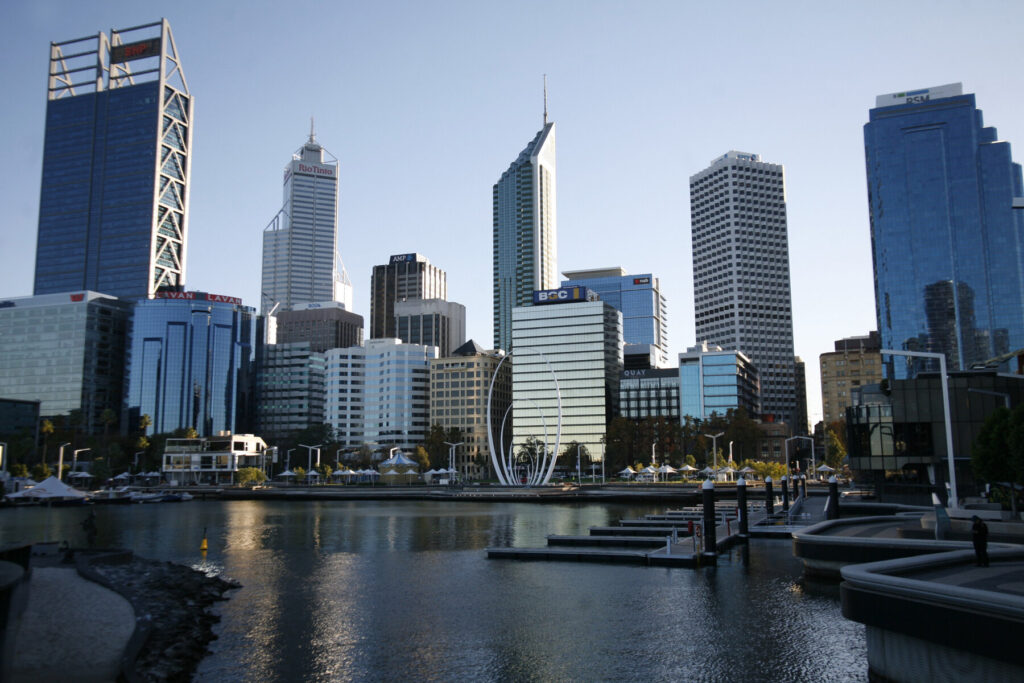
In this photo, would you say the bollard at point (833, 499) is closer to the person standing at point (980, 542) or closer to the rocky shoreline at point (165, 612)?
the person standing at point (980, 542)

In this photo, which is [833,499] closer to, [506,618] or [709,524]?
[709,524]

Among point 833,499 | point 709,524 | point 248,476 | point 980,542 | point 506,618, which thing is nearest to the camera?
point 980,542

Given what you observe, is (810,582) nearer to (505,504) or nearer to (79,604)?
(79,604)

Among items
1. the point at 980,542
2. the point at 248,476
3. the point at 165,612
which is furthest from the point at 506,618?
the point at 248,476

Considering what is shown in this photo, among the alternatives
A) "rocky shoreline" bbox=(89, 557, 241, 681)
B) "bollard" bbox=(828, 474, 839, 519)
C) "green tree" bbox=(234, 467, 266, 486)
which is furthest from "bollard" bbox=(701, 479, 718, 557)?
"green tree" bbox=(234, 467, 266, 486)

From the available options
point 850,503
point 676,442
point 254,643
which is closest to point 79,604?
point 254,643

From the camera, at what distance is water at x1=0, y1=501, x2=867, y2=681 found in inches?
1019

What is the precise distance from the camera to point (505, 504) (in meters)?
122

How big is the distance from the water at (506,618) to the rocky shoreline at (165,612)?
40.2 inches

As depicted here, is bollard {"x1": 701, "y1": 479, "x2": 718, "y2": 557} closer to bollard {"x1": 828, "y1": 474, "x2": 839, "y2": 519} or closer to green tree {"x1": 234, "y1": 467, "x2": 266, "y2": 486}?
bollard {"x1": 828, "y1": 474, "x2": 839, "y2": 519}

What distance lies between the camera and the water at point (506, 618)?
2589 centimetres

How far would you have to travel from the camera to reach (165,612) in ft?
112

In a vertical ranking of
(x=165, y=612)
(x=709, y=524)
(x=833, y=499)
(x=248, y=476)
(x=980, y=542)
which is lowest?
(x=165, y=612)

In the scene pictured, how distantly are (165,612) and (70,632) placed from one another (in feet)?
22.4
